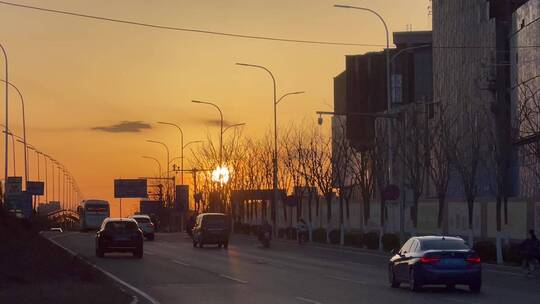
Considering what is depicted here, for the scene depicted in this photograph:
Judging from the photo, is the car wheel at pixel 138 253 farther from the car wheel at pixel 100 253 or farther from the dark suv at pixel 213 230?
the dark suv at pixel 213 230

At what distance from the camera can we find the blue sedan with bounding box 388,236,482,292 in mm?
24562

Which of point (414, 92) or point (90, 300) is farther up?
point (414, 92)

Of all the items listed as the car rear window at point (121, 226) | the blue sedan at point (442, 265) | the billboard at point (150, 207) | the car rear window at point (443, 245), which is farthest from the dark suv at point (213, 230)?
the billboard at point (150, 207)

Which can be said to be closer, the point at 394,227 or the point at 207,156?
the point at 394,227

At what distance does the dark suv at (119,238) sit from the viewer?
4422 cm

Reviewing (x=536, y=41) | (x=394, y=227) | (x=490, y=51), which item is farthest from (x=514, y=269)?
(x=490, y=51)

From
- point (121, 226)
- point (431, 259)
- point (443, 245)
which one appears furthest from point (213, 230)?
point (431, 259)

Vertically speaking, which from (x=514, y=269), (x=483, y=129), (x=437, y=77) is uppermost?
(x=437, y=77)

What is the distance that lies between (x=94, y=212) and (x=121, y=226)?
4865 centimetres

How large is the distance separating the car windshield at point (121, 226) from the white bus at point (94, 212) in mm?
48049

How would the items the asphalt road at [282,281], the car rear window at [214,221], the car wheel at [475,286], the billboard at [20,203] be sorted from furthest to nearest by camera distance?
the car rear window at [214,221]
the billboard at [20,203]
the car wheel at [475,286]
the asphalt road at [282,281]

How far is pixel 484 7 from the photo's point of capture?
88438 mm

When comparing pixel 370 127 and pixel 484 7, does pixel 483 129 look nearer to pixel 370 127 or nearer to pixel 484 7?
pixel 484 7

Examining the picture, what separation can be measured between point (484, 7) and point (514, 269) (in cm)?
5458
